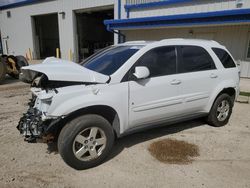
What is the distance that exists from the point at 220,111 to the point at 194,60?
1418 millimetres

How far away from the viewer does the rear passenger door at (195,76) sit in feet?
13.9

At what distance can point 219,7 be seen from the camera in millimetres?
11281

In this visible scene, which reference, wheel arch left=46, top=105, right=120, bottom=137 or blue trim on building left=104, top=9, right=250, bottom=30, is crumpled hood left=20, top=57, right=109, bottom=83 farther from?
blue trim on building left=104, top=9, right=250, bottom=30

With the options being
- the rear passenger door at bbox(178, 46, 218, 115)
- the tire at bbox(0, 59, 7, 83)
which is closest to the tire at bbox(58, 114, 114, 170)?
the rear passenger door at bbox(178, 46, 218, 115)

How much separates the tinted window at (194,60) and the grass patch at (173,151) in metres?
1.37

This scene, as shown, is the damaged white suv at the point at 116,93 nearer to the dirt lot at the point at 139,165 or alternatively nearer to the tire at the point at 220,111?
the tire at the point at 220,111

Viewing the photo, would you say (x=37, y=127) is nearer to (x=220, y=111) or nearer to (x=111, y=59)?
(x=111, y=59)

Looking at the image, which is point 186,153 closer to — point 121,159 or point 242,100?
point 121,159

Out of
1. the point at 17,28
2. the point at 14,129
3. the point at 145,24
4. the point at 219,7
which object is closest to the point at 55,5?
the point at 17,28

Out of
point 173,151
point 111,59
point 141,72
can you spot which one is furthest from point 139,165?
point 111,59

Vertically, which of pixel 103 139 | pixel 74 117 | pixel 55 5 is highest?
pixel 55 5

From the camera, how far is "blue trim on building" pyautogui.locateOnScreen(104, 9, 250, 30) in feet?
29.9

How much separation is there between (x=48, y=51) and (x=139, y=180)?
86.6 feet

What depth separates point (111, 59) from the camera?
4004 millimetres
